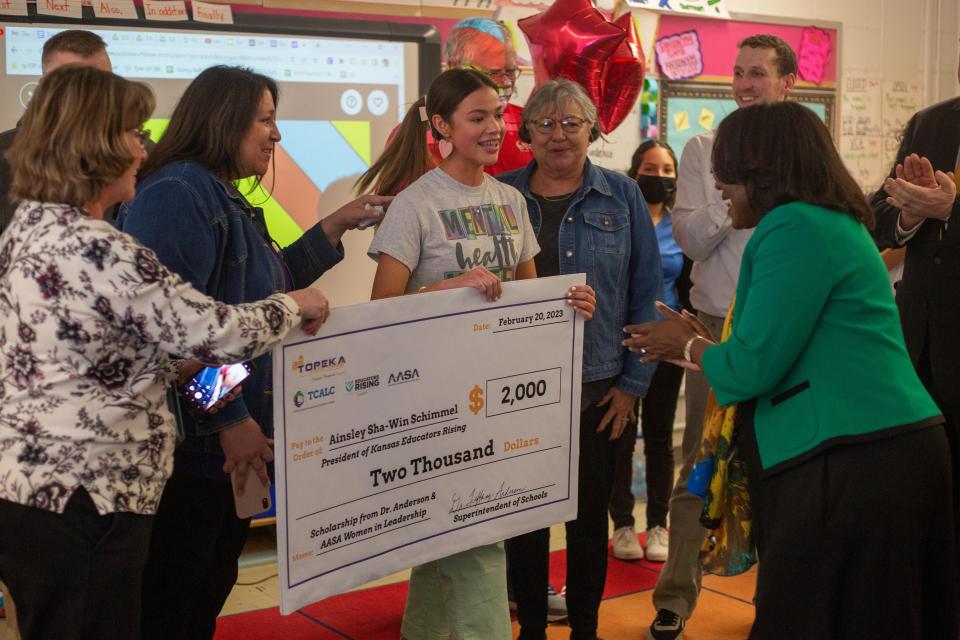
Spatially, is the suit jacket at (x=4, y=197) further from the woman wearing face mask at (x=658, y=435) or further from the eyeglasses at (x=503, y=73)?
the woman wearing face mask at (x=658, y=435)

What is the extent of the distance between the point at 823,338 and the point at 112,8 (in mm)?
2959

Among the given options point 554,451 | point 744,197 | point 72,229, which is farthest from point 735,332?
point 72,229

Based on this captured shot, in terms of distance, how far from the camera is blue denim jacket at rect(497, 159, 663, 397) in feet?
9.29

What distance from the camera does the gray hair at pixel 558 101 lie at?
283 cm

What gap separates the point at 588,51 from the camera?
372 cm

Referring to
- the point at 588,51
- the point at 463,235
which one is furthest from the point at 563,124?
the point at 588,51

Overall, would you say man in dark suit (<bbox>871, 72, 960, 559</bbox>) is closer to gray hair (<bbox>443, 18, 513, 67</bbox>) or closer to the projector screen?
gray hair (<bbox>443, 18, 513, 67</bbox>)

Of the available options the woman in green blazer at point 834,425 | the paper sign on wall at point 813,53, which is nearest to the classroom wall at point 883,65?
the paper sign on wall at point 813,53

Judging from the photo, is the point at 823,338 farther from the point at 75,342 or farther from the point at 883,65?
the point at 883,65

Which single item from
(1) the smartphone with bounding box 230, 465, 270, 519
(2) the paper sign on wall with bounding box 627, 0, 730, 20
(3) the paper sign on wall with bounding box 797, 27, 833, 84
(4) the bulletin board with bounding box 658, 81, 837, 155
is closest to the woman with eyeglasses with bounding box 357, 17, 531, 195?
(1) the smartphone with bounding box 230, 465, 270, 519

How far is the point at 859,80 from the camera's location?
6.64 m

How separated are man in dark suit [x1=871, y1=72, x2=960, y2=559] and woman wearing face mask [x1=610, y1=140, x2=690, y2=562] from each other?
1.24m

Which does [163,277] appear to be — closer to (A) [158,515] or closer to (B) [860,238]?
(A) [158,515]

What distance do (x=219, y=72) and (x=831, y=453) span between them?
139cm
